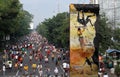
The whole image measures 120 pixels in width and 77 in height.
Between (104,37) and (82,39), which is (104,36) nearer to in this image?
(104,37)

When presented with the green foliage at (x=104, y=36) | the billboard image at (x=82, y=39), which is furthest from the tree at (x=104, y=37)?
the billboard image at (x=82, y=39)

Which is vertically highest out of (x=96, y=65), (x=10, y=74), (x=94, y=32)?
(x=94, y=32)

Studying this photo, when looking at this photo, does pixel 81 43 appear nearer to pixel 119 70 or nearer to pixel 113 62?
pixel 119 70

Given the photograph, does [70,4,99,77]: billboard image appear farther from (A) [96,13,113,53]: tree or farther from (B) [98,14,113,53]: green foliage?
(A) [96,13,113,53]: tree

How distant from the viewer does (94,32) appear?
36.7m

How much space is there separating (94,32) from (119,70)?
1820 centimetres

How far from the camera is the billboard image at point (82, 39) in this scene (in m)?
36.6

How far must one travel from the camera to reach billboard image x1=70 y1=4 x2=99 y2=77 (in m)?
36.6

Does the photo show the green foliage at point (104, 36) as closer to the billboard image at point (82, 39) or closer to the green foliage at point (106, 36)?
the green foliage at point (106, 36)

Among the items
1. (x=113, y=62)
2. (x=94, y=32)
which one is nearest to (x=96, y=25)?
(x=94, y=32)

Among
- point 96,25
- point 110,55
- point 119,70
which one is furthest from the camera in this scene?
point 110,55

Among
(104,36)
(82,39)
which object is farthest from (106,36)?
(82,39)

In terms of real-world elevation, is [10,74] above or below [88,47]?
below

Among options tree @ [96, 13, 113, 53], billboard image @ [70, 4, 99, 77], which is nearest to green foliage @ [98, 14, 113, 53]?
tree @ [96, 13, 113, 53]
